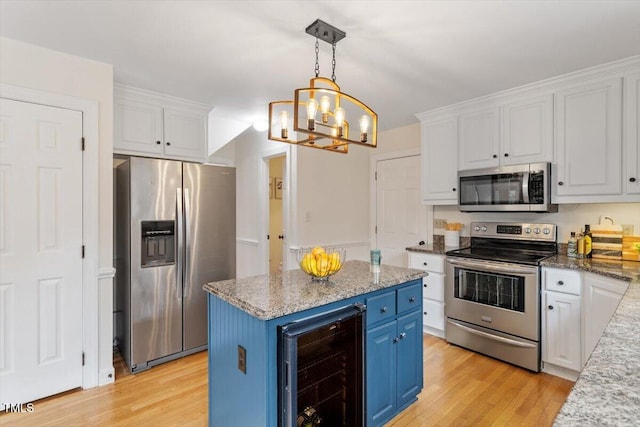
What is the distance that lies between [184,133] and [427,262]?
276cm

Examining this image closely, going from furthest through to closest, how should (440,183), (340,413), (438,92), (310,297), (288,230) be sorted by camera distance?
(288,230)
(440,183)
(438,92)
(340,413)
(310,297)

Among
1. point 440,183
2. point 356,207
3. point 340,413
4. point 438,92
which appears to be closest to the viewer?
point 340,413

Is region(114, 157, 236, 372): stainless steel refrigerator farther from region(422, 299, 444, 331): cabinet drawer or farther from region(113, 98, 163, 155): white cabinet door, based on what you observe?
region(422, 299, 444, 331): cabinet drawer

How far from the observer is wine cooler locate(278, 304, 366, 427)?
1.65m

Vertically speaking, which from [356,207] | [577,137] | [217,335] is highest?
[577,137]

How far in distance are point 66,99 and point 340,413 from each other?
2.73 m

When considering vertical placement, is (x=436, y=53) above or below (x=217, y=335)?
above

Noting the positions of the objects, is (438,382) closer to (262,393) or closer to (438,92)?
(262,393)

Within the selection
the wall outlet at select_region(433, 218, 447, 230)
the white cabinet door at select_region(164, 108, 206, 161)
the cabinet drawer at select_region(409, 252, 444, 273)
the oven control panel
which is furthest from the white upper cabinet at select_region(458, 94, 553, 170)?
the white cabinet door at select_region(164, 108, 206, 161)

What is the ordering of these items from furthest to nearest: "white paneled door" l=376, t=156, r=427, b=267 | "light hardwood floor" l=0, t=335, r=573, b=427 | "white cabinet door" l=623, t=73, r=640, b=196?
1. "white paneled door" l=376, t=156, r=427, b=267
2. "white cabinet door" l=623, t=73, r=640, b=196
3. "light hardwood floor" l=0, t=335, r=573, b=427

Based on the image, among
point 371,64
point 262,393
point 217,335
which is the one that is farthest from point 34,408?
point 371,64

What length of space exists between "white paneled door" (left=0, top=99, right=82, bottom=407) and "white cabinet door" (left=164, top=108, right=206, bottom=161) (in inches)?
32.1

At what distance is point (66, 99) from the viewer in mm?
2379

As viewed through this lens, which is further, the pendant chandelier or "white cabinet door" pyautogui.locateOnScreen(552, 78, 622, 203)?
"white cabinet door" pyautogui.locateOnScreen(552, 78, 622, 203)
